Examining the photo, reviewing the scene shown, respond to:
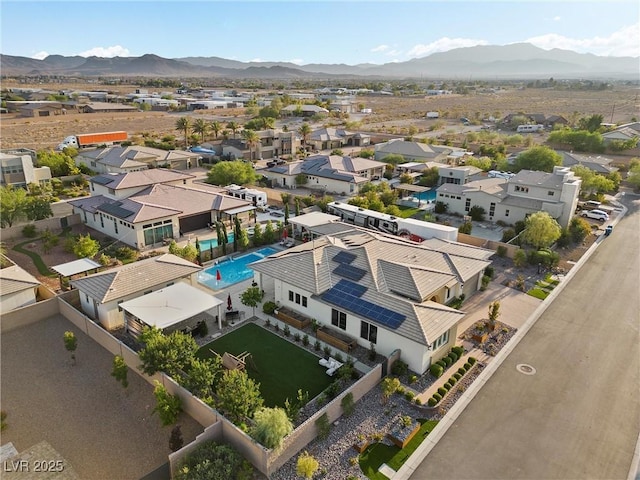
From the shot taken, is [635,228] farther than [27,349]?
Yes

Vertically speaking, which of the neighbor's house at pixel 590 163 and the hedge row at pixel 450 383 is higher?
the neighbor's house at pixel 590 163

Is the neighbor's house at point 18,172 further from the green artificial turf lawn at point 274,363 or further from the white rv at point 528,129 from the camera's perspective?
the white rv at point 528,129

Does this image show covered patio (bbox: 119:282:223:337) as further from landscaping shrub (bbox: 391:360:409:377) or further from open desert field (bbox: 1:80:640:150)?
open desert field (bbox: 1:80:640:150)

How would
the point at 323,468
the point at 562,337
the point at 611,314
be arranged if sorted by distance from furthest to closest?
the point at 611,314 → the point at 562,337 → the point at 323,468

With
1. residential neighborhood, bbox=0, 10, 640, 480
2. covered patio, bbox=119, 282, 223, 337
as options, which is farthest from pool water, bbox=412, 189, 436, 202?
covered patio, bbox=119, 282, 223, 337

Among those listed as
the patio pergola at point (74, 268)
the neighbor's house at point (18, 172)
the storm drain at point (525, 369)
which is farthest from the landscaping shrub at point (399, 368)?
the neighbor's house at point (18, 172)

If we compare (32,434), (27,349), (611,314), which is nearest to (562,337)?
(611,314)

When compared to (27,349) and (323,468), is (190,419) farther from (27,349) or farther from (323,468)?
(27,349)
